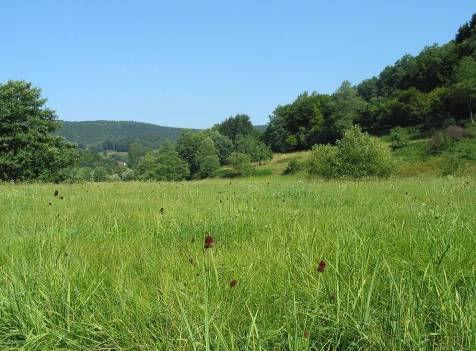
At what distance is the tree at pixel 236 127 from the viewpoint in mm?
174000

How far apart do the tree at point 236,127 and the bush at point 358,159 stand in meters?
131

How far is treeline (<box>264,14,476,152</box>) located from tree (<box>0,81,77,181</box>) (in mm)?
53452

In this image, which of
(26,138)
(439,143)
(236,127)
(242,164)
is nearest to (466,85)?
(439,143)

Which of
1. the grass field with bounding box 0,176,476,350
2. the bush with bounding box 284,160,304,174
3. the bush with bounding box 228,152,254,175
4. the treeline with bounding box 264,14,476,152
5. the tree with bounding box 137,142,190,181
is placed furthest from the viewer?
the tree with bounding box 137,142,190,181

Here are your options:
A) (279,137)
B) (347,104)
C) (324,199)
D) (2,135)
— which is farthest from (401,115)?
(324,199)

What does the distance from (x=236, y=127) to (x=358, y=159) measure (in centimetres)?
13805

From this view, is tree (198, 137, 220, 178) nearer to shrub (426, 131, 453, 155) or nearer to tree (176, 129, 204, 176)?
tree (176, 129, 204, 176)

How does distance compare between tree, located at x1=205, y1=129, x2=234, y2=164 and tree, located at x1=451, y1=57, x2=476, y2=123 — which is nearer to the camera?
tree, located at x1=451, y1=57, x2=476, y2=123

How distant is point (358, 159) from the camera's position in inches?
1561

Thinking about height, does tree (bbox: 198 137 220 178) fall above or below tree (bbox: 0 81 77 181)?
below

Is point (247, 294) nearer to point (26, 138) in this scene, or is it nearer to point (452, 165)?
point (26, 138)

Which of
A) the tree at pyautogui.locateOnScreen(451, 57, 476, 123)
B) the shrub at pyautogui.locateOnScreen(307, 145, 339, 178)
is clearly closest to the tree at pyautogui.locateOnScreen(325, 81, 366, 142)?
the tree at pyautogui.locateOnScreen(451, 57, 476, 123)

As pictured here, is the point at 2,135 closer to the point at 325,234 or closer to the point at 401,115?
the point at 325,234

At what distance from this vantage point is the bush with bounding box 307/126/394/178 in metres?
38.7
